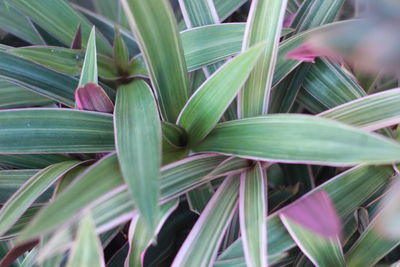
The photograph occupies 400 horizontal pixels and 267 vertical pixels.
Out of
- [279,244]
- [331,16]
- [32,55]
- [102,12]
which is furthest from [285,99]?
[102,12]

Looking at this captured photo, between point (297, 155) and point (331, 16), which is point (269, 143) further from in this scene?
point (331, 16)

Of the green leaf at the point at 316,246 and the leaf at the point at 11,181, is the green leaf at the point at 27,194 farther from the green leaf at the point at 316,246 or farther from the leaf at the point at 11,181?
the green leaf at the point at 316,246

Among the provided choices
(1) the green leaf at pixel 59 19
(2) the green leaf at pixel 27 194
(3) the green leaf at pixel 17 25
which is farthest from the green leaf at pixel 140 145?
(3) the green leaf at pixel 17 25

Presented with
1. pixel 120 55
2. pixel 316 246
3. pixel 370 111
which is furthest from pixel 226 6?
pixel 316 246

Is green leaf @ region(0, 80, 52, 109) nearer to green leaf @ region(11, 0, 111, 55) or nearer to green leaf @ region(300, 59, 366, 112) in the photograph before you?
green leaf @ region(11, 0, 111, 55)

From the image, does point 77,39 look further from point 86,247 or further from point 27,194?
point 86,247
